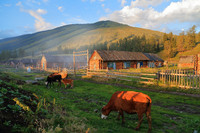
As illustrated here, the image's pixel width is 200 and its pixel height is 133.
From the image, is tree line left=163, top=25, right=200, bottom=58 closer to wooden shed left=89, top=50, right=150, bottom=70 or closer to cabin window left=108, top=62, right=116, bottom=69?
wooden shed left=89, top=50, right=150, bottom=70

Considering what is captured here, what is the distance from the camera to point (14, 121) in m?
3.67

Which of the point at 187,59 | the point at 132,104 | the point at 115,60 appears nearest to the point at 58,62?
the point at 115,60

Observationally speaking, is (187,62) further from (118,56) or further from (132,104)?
(132,104)

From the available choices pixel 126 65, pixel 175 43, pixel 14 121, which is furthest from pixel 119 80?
pixel 175 43

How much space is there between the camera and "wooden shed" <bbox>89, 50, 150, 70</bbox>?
34547 mm

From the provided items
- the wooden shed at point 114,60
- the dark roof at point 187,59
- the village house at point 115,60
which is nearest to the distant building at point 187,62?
the dark roof at point 187,59

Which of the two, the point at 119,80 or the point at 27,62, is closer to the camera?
the point at 119,80

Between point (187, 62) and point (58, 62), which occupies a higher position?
point (58, 62)

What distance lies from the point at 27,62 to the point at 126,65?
57.6 metres

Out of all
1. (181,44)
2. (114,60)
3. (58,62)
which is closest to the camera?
(114,60)

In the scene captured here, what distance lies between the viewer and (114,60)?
3591cm

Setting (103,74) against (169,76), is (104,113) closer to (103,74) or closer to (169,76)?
(169,76)

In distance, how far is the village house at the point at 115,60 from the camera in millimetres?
34616

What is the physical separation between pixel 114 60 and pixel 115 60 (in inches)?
15.2
